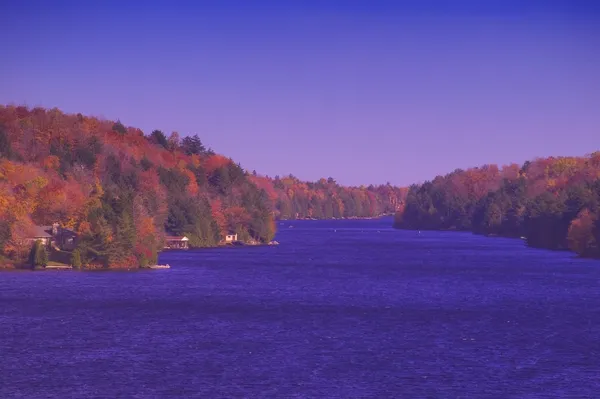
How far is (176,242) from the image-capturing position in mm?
159000

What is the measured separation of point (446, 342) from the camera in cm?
5888

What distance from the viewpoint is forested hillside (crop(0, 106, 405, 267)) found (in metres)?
106

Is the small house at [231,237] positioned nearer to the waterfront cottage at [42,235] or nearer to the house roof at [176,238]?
the house roof at [176,238]

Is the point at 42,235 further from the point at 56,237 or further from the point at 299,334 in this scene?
the point at 299,334

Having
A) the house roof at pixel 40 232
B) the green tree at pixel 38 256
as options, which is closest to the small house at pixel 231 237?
the house roof at pixel 40 232

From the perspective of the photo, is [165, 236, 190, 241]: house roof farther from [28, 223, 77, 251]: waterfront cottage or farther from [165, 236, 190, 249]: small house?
[28, 223, 77, 251]: waterfront cottage

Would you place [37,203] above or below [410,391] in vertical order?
above

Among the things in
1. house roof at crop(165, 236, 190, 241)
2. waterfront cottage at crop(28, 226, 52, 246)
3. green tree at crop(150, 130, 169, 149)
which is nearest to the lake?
waterfront cottage at crop(28, 226, 52, 246)

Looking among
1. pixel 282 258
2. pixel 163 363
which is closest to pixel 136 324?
pixel 163 363

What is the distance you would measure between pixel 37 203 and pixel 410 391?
87316mm

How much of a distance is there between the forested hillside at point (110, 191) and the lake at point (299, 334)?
5773 millimetres

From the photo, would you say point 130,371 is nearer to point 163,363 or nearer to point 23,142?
point 163,363

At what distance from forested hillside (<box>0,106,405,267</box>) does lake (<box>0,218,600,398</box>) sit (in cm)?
577

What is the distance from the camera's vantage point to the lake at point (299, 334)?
1806 inches
